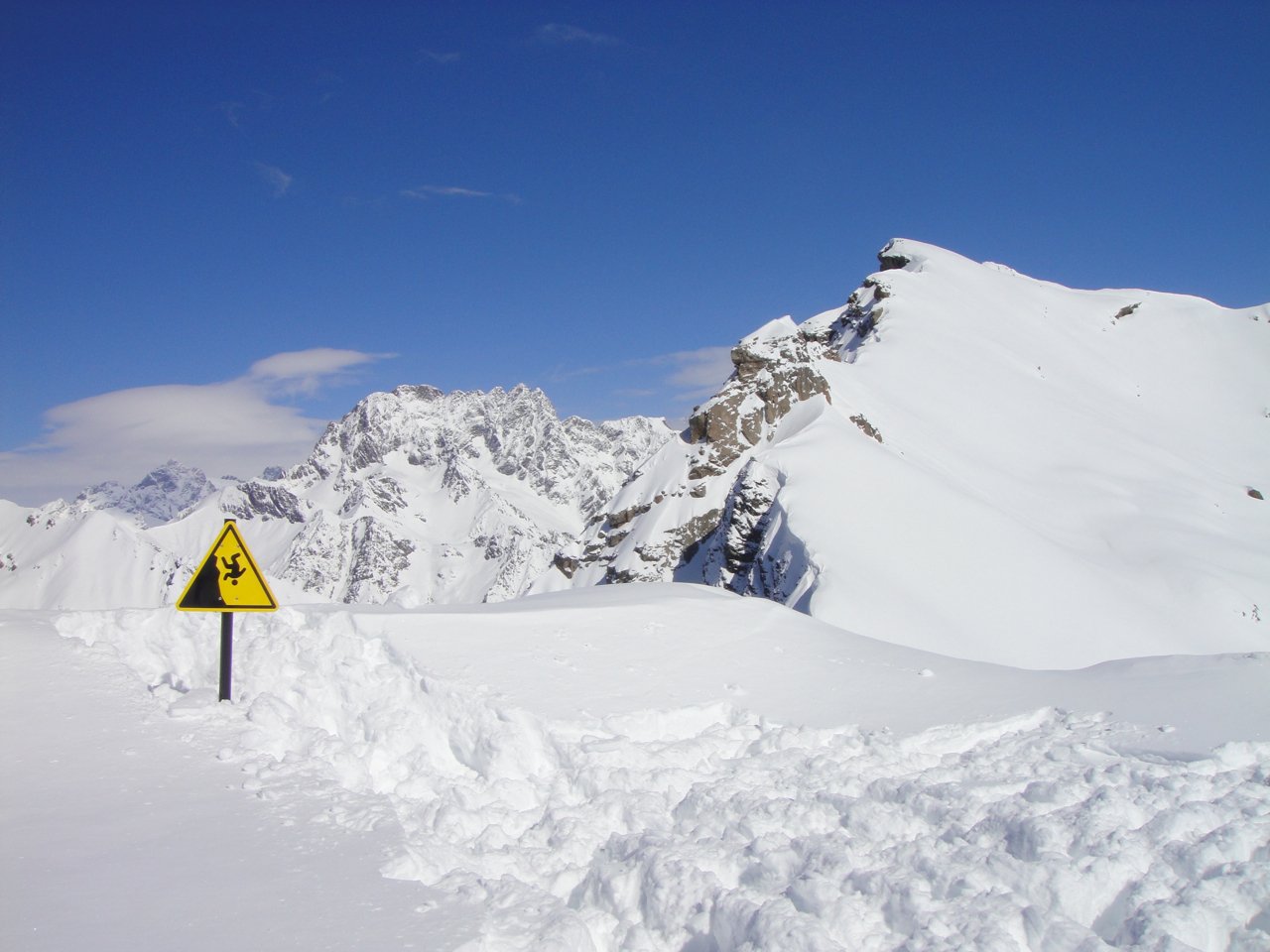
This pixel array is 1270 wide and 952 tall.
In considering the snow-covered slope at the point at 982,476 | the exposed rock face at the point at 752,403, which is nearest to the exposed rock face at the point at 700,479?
the exposed rock face at the point at 752,403

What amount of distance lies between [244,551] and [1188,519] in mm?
54054

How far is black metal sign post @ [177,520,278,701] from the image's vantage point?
6.86m

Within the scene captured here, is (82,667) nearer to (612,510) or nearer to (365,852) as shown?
(365,852)

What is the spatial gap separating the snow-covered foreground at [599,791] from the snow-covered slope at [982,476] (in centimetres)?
1912

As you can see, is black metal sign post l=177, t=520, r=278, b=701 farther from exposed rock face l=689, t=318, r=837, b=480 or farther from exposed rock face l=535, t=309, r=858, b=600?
exposed rock face l=689, t=318, r=837, b=480

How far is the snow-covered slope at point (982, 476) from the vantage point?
3180cm

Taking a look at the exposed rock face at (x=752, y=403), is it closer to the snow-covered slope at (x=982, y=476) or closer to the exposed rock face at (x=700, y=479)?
the exposed rock face at (x=700, y=479)

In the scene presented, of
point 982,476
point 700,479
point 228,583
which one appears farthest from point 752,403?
point 228,583

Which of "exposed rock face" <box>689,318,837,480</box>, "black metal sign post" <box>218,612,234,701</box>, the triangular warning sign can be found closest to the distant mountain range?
"exposed rock face" <box>689,318,837,480</box>

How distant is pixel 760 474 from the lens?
37.6m

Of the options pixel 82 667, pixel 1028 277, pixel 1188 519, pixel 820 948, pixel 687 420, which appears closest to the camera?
pixel 820 948

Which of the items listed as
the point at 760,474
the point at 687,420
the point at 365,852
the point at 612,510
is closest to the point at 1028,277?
the point at 687,420

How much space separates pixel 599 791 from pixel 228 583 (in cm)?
369

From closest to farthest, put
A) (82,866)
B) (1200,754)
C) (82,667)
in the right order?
1. (82,866)
2. (1200,754)
3. (82,667)
